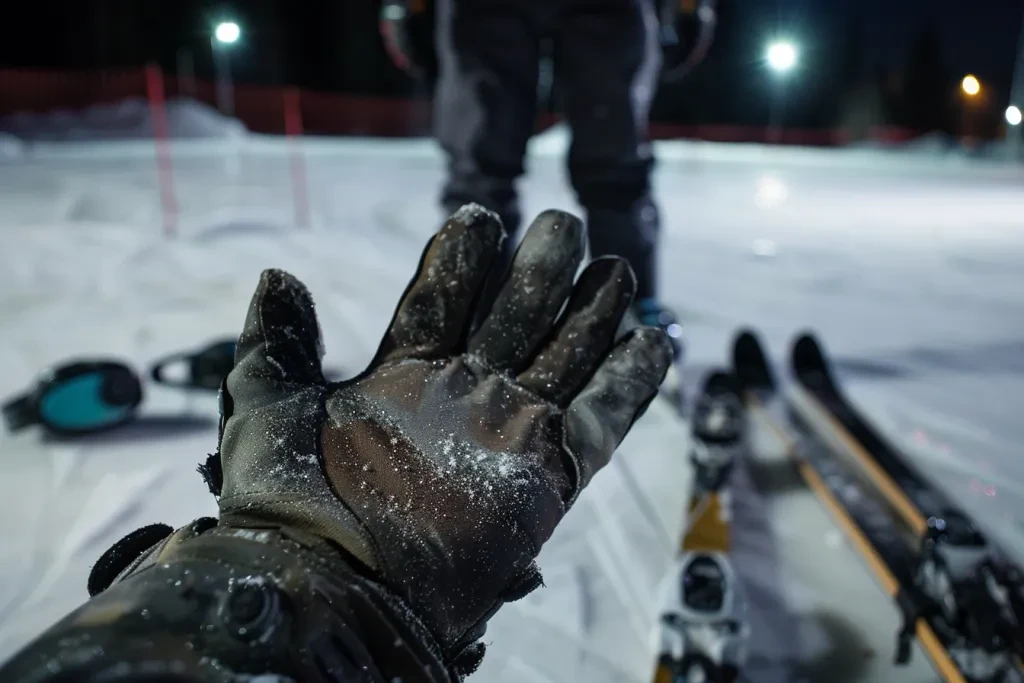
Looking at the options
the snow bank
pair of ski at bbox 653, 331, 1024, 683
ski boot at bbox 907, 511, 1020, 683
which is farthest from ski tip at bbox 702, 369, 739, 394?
the snow bank

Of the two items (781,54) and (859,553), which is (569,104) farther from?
(781,54)

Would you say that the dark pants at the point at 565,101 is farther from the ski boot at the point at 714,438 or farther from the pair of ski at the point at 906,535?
the pair of ski at the point at 906,535

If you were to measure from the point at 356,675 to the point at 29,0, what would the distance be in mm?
25029

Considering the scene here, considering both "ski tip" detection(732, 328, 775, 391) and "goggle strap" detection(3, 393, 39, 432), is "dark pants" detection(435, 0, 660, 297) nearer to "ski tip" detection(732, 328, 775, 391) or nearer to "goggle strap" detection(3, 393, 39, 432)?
"ski tip" detection(732, 328, 775, 391)

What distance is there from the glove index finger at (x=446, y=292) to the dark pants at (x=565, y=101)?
101 cm

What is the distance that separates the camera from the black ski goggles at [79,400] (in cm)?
159

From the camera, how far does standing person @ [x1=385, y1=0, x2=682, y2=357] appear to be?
77.2 inches

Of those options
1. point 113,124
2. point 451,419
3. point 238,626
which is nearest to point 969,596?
point 451,419

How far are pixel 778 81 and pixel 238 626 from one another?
1001 inches

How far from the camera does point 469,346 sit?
3.40 ft

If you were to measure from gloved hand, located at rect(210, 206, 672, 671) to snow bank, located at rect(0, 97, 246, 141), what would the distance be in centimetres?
1371

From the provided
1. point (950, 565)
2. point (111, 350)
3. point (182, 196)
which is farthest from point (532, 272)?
point (182, 196)

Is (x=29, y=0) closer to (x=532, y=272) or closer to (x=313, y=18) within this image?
(x=313, y=18)

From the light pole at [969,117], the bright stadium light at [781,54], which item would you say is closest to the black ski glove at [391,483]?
the bright stadium light at [781,54]
